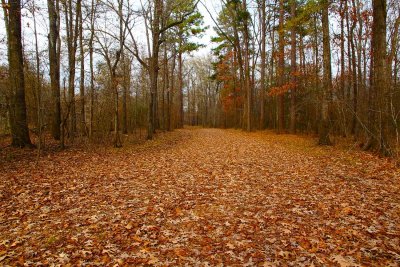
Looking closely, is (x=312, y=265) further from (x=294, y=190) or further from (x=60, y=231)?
(x=60, y=231)

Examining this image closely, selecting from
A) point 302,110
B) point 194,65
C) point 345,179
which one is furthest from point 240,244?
point 194,65

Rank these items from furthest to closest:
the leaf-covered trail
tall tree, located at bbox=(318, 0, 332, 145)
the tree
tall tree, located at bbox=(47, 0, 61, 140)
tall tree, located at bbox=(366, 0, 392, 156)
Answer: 1. tall tree, located at bbox=(47, 0, 61, 140)
2. tall tree, located at bbox=(318, 0, 332, 145)
3. the tree
4. tall tree, located at bbox=(366, 0, 392, 156)
5. the leaf-covered trail

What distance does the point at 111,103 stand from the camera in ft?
38.7

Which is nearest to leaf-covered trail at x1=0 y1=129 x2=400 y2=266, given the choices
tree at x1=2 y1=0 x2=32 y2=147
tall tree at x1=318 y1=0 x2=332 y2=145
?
tree at x1=2 y1=0 x2=32 y2=147

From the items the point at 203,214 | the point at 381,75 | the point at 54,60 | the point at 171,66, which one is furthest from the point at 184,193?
the point at 171,66

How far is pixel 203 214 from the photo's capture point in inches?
189

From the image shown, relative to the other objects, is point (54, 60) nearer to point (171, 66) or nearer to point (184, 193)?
point (184, 193)

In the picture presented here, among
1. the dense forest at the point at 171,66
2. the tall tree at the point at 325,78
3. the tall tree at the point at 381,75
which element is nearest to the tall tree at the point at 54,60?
the dense forest at the point at 171,66

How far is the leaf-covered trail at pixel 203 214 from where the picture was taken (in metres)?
3.46

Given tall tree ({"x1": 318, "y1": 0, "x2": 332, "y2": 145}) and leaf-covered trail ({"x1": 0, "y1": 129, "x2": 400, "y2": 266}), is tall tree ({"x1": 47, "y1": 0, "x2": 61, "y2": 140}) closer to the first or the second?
leaf-covered trail ({"x1": 0, "y1": 129, "x2": 400, "y2": 266})

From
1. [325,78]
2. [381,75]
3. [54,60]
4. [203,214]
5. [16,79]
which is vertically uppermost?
[54,60]

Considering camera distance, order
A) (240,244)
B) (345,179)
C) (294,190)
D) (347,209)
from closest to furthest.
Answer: (240,244) < (347,209) < (294,190) < (345,179)

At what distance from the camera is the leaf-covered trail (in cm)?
346

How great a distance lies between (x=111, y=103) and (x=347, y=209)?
33.4 feet
